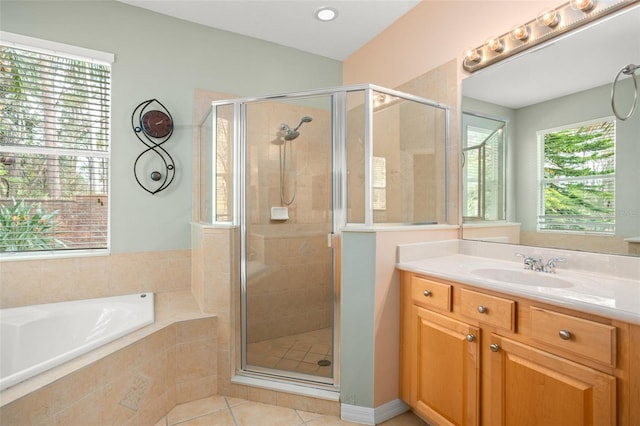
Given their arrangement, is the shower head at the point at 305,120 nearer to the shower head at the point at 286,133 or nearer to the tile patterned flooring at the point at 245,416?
the shower head at the point at 286,133

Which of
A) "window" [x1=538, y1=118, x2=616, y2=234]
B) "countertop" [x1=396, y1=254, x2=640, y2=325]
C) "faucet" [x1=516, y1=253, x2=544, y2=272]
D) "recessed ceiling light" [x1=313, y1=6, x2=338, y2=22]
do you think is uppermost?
"recessed ceiling light" [x1=313, y1=6, x2=338, y2=22]

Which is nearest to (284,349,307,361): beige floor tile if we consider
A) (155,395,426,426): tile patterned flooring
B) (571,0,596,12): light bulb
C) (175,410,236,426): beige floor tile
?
(155,395,426,426): tile patterned flooring

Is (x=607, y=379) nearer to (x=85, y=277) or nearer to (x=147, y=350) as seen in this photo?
(x=147, y=350)

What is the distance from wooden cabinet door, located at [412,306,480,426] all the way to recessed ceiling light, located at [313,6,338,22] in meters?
2.37

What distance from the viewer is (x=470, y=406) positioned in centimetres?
140

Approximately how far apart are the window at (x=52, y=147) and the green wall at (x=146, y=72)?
99mm

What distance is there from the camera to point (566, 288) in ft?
4.36

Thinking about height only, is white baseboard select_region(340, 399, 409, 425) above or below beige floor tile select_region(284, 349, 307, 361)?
below

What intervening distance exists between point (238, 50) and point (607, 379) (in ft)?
10.7

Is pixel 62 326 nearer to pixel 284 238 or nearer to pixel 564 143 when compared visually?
pixel 284 238

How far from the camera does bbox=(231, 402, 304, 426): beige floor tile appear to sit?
1.78 meters

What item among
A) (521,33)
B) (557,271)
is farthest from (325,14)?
(557,271)

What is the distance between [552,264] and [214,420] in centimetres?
206

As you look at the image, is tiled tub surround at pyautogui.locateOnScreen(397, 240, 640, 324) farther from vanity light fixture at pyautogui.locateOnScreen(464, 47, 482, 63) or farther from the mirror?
vanity light fixture at pyautogui.locateOnScreen(464, 47, 482, 63)
